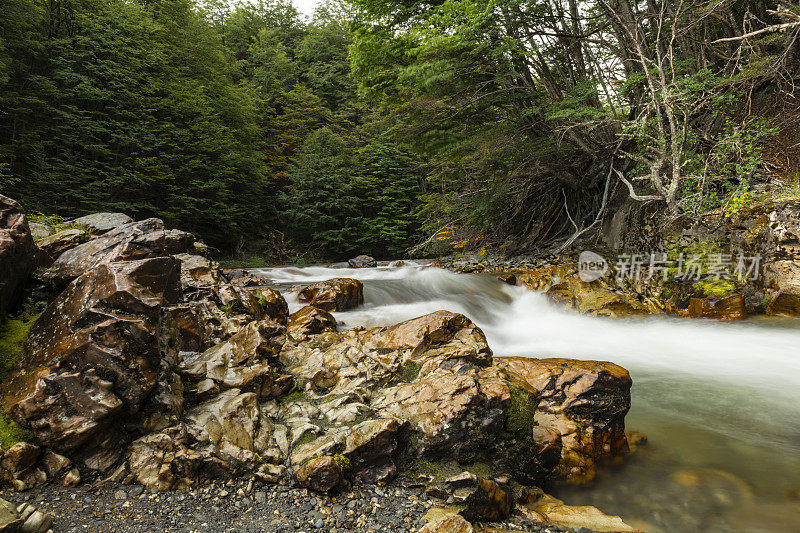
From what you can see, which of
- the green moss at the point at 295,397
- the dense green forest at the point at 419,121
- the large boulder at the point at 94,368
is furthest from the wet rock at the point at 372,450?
the dense green forest at the point at 419,121

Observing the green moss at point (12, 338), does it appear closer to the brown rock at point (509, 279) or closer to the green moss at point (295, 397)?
the green moss at point (295, 397)

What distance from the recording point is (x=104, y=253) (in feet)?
11.6

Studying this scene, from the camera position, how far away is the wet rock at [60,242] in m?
3.98

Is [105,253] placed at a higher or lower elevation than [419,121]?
lower

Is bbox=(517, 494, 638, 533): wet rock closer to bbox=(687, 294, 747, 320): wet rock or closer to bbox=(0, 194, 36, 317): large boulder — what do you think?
bbox=(0, 194, 36, 317): large boulder

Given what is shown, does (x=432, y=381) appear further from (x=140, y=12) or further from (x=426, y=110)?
(x=140, y=12)

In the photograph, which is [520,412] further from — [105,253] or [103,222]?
[103,222]

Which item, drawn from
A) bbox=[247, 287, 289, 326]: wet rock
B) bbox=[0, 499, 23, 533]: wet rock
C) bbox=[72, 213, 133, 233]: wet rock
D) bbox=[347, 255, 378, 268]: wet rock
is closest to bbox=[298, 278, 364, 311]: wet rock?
bbox=[247, 287, 289, 326]: wet rock

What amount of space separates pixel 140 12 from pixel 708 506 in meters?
22.1

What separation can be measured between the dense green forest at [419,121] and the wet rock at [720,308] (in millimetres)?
1824

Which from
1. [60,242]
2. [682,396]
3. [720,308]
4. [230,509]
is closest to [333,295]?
[60,242]

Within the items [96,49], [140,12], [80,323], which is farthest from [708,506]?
[140,12]

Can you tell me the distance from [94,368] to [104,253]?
6.36 feet

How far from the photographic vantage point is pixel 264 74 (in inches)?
911
